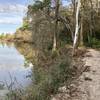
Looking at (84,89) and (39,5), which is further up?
(39,5)

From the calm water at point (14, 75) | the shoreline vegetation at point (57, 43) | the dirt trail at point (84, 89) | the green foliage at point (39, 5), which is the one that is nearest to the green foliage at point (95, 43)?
the shoreline vegetation at point (57, 43)

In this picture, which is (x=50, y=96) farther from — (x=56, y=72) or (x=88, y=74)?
(x=88, y=74)

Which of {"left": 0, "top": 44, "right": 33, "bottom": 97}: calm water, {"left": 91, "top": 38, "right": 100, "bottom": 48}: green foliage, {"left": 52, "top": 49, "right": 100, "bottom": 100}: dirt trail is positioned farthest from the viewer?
{"left": 91, "top": 38, "right": 100, "bottom": 48}: green foliage

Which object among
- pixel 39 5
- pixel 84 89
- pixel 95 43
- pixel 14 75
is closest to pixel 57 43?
pixel 39 5

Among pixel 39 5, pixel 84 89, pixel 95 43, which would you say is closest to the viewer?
pixel 84 89

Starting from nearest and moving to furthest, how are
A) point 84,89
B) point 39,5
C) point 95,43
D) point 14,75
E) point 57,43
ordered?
1. point 84,89
2. point 14,75
3. point 39,5
4. point 57,43
5. point 95,43

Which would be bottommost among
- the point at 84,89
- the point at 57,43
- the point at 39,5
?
the point at 84,89

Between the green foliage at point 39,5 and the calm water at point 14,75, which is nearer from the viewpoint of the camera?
the calm water at point 14,75

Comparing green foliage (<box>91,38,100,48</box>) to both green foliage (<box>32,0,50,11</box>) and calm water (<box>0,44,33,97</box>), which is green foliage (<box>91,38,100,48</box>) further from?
calm water (<box>0,44,33,97</box>)

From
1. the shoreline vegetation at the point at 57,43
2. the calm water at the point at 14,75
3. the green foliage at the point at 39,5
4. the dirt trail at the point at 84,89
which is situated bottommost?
the calm water at the point at 14,75

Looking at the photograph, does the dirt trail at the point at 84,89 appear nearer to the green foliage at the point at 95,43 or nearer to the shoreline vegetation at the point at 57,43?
the shoreline vegetation at the point at 57,43

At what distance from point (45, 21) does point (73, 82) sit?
839 inches

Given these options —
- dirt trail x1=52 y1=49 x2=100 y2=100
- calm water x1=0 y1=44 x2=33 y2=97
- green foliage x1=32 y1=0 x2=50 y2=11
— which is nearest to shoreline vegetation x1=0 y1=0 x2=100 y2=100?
green foliage x1=32 y1=0 x2=50 y2=11

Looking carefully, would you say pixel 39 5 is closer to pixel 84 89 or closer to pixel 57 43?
pixel 57 43
